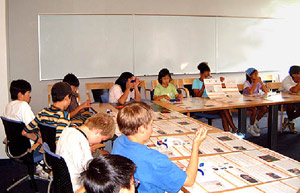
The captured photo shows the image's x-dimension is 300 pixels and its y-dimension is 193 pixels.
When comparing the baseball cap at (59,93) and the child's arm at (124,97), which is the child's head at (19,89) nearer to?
the baseball cap at (59,93)

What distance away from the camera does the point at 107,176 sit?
1.09 metres

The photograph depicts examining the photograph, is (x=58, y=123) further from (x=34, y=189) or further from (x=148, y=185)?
(x=148, y=185)

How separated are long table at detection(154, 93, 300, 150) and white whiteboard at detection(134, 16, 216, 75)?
76.4 inches

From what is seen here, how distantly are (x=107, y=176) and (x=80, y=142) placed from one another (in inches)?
42.0

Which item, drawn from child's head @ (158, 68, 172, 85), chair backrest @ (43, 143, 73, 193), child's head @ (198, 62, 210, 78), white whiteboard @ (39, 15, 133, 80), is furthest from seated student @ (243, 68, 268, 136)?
chair backrest @ (43, 143, 73, 193)

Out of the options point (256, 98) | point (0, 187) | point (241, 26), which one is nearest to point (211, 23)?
point (241, 26)

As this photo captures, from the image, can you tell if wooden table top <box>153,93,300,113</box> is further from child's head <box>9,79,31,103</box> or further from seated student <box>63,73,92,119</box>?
child's head <box>9,79,31,103</box>

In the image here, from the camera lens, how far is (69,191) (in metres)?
1.80

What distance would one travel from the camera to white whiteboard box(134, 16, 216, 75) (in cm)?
626

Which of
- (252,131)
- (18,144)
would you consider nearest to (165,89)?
(252,131)

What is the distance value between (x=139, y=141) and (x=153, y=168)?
0.83 feet

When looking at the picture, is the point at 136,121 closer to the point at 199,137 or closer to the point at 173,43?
the point at 199,137

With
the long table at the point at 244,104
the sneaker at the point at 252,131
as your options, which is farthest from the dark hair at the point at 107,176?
the sneaker at the point at 252,131

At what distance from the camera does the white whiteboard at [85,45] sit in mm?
5703
